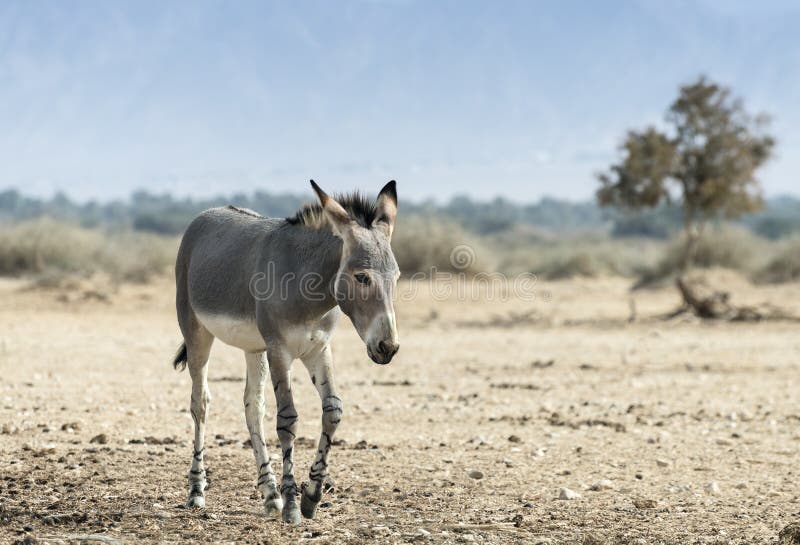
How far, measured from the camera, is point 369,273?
5434 millimetres

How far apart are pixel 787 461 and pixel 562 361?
7.08 m

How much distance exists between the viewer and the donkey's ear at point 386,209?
5.77 metres

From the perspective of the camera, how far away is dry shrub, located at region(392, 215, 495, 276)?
31.1m

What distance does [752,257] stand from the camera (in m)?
32.5

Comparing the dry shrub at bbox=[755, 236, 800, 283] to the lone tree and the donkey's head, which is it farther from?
the donkey's head

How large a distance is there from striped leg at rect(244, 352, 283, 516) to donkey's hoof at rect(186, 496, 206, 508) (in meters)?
0.41

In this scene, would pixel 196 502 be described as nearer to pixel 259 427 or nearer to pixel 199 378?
pixel 259 427

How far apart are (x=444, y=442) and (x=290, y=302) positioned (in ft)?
11.9

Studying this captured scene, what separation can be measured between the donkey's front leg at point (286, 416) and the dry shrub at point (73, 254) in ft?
72.1

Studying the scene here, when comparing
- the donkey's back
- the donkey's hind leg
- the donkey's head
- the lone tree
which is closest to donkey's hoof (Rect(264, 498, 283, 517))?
the donkey's hind leg

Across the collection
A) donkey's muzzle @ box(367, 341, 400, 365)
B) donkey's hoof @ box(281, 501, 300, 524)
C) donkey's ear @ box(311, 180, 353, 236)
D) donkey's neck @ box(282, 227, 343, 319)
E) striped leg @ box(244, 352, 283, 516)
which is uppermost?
donkey's ear @ box(311, 180, 353, 236)

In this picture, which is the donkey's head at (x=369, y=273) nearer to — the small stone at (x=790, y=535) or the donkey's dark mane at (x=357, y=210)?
the donkey's dark mane at (x=357, y=210)

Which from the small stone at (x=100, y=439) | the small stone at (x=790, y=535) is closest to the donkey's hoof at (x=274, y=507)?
the small stone at (x=100, y=439)

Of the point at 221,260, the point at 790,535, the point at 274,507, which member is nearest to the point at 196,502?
the point at 274,507
